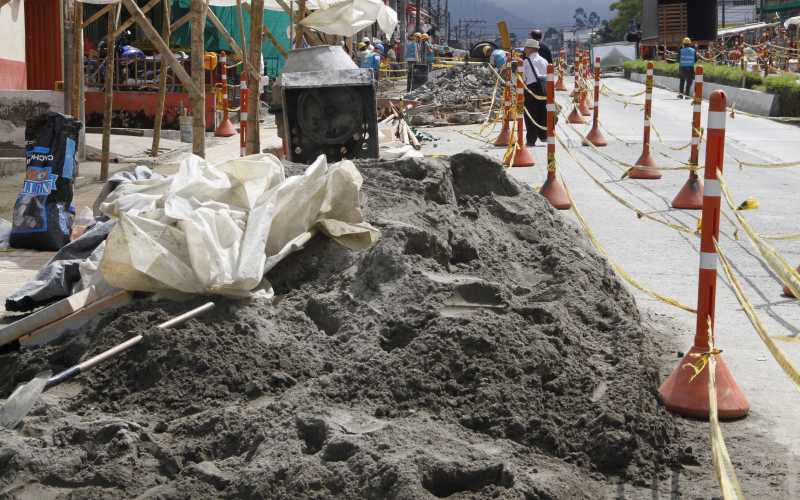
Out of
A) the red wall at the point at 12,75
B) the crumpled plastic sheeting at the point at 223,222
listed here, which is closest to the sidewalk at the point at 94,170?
the crumpled plastic sheeting at the point at 223,222

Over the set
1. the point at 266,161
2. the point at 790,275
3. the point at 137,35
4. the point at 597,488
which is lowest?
the point at 597,488

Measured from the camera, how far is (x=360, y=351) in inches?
189

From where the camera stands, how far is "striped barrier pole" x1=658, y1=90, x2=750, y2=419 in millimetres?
4785

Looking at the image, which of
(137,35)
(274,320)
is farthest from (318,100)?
(137,35)

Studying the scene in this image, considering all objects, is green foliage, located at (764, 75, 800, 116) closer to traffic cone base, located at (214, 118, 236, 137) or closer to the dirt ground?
traffic cone base, located at (214, 118, 236, 137)

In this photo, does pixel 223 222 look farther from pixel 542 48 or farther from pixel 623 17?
pixel 623 17

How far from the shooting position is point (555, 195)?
36.2 feet

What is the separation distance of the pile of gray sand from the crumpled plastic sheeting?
5.2 inches

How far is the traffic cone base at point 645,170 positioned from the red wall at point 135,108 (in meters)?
11.6

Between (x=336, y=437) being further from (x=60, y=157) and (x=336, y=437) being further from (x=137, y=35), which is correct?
(x=137, y=35)

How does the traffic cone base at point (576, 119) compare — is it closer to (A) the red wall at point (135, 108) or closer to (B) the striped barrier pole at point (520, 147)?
(A) the red wall at point (135, 108)

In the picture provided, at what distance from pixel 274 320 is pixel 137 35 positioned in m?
27.3

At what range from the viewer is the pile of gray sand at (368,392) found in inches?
150

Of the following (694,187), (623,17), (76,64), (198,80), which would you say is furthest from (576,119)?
(623,17)
